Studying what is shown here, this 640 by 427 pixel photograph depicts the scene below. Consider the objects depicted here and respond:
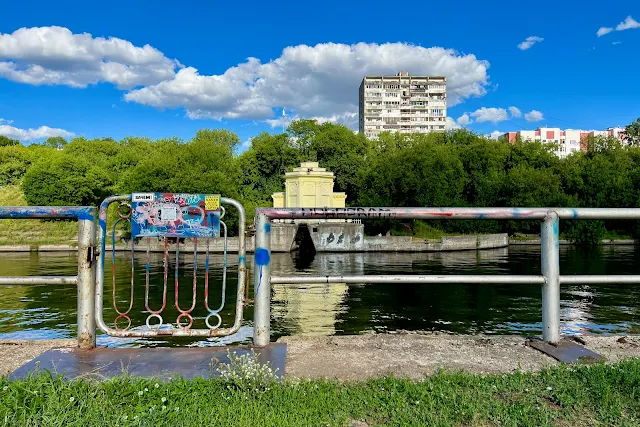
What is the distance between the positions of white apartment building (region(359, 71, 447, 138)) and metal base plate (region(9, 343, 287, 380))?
4671 inches

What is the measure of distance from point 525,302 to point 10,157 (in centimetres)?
8924

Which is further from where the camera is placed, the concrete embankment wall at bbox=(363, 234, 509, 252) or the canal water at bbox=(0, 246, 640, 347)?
the concrete embankment wall at bbox=(363, 234, 509, 252)

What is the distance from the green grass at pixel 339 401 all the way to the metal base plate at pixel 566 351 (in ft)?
1.52

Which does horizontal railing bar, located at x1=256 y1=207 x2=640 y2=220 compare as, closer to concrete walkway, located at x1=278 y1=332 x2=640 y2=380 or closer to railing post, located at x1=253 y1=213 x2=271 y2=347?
railing post, located at x1=253 y1=213 x2=271 y2=347

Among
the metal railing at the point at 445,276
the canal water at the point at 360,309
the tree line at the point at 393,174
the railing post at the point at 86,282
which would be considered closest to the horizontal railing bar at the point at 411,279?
the metal railing at the point at 445,276

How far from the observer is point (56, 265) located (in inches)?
1225

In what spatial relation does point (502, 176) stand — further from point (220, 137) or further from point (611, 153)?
point (220, 137)

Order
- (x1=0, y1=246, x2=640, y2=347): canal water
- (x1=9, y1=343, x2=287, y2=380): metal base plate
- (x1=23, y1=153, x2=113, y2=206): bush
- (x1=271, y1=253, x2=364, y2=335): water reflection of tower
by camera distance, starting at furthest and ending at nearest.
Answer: (x1=23, y1=153, x2=113, y2=206): bush, (x1=271, y1=253, x2=364, y2=335): water reflection of tower, (x1=0, y1=246, x2=640, y2=347): canal water, (x1=9, y1=343, x2=287, y2=380): metal base plate

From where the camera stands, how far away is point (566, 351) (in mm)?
3750

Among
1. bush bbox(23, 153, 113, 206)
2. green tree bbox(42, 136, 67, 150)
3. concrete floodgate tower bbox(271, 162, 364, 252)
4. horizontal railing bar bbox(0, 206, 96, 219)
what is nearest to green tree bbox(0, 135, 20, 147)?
green tree bbox(42, 136, 67, 150)

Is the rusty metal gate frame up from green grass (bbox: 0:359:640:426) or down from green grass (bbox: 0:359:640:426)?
up

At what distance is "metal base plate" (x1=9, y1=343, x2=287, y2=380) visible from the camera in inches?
127

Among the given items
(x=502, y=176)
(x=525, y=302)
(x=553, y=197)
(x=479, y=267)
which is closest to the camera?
(x=525, y=302)

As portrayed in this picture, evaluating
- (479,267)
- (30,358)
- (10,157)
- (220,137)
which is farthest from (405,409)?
(10,157)
